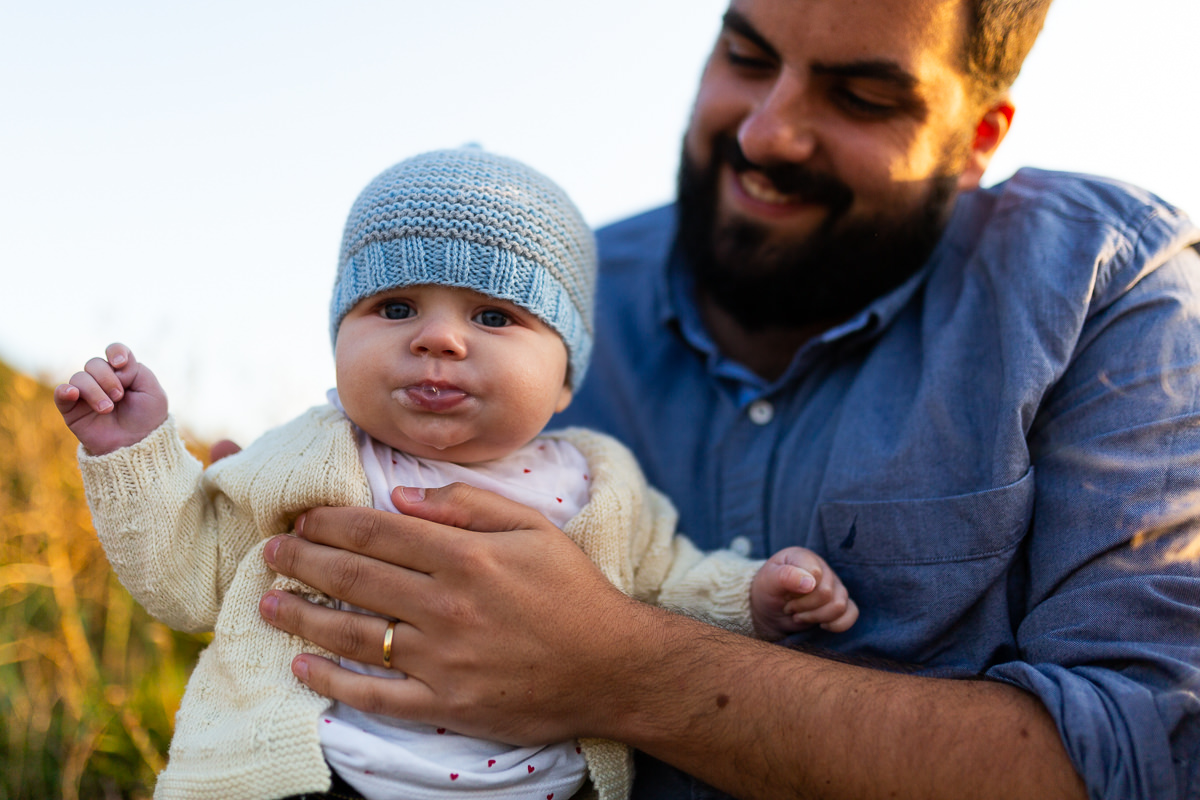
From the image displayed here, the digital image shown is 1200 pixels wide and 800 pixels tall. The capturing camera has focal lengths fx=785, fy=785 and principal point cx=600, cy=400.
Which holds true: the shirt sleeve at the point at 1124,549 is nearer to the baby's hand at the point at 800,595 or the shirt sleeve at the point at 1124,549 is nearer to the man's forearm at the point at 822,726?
the man's forearm at the point at 822,726

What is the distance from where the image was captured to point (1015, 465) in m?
1.82

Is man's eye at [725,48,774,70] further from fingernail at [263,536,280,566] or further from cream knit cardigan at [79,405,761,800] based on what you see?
fingernail at [263,536,280,566]

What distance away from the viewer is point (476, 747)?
1.69 meters

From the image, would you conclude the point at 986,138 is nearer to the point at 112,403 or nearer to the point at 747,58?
the point at 747,58

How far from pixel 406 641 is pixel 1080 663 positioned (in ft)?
4.59

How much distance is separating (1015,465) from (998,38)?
134 cm

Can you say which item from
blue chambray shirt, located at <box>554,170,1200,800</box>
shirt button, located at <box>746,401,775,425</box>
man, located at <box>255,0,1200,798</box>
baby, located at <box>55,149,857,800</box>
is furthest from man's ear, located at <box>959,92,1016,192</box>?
baby, located at <box>55,149,857,800</box>

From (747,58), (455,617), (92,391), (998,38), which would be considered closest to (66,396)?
(92,391)

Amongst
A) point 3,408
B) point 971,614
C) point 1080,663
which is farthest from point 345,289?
point 3,408

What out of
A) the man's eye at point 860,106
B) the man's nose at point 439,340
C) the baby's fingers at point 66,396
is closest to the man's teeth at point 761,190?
the man's eye at point 860,106

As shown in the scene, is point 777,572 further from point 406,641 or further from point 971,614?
point 406,641

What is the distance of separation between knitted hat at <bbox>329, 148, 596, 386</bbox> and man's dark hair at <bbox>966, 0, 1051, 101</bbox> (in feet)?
4.33

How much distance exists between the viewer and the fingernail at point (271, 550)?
1764 millimetres

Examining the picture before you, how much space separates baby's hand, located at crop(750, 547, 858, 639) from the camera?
1.85m
